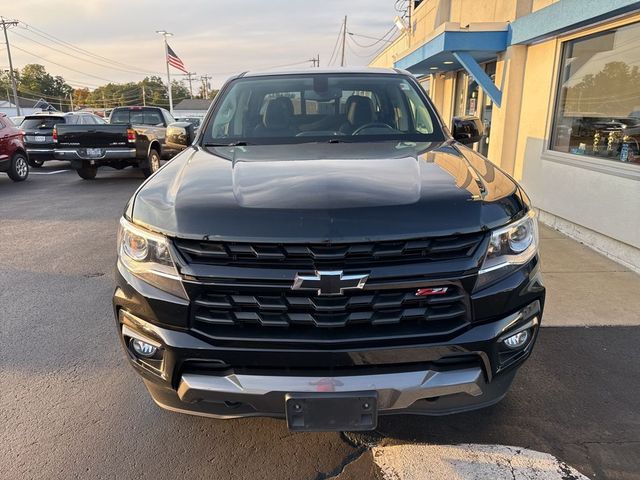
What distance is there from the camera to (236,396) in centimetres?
192

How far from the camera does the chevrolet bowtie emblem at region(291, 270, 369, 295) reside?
1.84 m

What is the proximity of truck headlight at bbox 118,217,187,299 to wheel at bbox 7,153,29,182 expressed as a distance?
1151cm

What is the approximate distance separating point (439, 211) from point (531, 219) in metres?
0.54

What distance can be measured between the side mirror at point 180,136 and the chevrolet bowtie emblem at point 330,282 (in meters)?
2.28

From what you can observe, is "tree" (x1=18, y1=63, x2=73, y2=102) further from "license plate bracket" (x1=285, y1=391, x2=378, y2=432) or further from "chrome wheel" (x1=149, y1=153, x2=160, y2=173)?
"license plate bracket" (x1=285, y1=391, x2=378, y2=432)

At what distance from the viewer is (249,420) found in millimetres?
2689

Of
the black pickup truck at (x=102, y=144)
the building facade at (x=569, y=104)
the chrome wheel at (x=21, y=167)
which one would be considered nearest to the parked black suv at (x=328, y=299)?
the building facade at (x=569, y=104)

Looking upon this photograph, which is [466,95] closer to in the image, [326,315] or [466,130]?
[466,130]

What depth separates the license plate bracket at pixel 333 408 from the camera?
6.15ft

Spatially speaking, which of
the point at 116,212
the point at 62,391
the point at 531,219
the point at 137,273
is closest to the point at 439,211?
the point at 531,219

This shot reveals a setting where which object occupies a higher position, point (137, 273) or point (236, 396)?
point (137, 273)

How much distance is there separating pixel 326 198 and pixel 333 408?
822 millimetres

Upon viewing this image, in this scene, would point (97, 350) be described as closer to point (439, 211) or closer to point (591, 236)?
point (439, 211)

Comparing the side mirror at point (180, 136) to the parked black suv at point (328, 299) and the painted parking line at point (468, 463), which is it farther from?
the painted parking line at point (468, 463)
